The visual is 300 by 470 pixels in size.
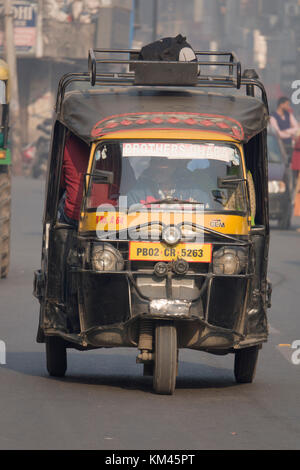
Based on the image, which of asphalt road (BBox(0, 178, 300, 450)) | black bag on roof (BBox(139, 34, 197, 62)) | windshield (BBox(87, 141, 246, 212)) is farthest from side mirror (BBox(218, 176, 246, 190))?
black bag on roof (BBox(139, 34, 197, 62))

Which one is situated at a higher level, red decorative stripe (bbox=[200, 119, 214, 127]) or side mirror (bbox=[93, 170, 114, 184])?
red decorative stripe (bbox=[200, 119, 214, 127])

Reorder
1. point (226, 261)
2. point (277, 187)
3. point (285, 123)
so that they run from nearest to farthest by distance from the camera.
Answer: point (226, 261), point (277, 187), point (285, 123)

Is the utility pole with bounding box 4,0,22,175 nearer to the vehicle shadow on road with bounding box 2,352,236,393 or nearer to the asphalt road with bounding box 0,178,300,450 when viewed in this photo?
the asphalt road with bounding box 0,178,300,450

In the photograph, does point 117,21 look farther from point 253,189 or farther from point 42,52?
point 253,189

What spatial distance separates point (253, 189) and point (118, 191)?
45.5 inches

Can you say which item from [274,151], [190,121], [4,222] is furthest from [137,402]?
[274,151]

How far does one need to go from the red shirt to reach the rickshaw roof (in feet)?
0.91

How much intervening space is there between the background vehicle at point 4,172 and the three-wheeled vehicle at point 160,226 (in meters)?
7.29

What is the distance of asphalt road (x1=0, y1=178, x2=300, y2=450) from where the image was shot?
7.20 metres

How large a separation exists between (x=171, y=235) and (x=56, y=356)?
1580 millimetres

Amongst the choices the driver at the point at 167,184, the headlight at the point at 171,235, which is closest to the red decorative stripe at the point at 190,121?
the driver at the point at 167,184

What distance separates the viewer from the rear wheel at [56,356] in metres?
9.62

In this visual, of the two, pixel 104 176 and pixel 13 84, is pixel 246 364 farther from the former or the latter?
pixel 13 84

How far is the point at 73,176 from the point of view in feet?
30.7
